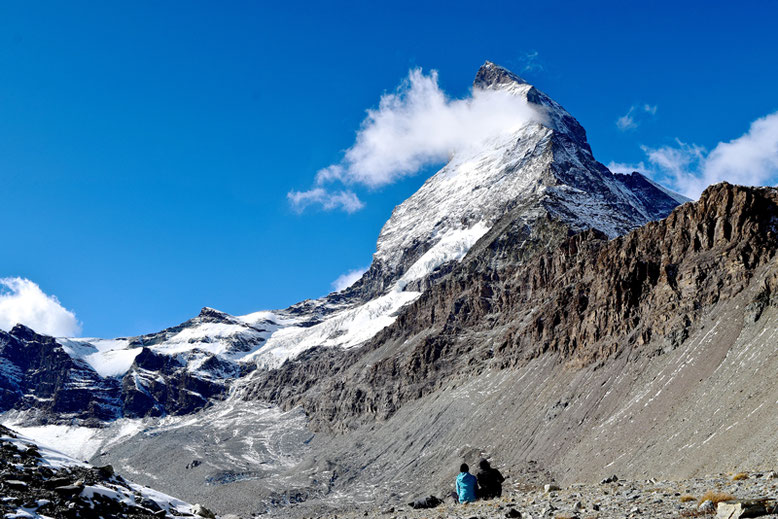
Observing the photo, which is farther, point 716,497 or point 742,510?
point 716,497

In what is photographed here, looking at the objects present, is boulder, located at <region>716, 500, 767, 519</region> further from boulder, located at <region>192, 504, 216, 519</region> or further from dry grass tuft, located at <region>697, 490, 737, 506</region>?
boulder, located at <region>192, 504, 216, 519</region>

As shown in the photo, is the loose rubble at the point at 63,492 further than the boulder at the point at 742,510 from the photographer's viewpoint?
Yes

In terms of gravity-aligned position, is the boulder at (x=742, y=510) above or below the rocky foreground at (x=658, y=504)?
below

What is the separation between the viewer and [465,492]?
108 feet

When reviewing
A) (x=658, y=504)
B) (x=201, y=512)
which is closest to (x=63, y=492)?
(x=201, y=512)

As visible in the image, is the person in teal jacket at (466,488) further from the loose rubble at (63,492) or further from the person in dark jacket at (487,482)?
the loose rubble at (63,492)

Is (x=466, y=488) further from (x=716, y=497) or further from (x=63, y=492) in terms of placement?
(x=63, y=492)

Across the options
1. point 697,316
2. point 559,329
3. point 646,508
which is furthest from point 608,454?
point 646,508

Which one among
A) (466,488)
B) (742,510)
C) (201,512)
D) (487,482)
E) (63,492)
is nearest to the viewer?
(742,510)

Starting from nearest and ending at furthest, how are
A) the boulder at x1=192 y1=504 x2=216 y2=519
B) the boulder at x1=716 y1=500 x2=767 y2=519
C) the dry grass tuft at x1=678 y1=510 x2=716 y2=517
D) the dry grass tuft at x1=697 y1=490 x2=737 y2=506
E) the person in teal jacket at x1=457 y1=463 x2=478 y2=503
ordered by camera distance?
1. the boulder at x1=716 y1=500 x2=767 y2=519
2. the dry grass tuft at x1=678 y1=510 x2=716 y2=517
3. the dry grass tuft at x1=697 y1=490 x2=737 y2=506
4. the boulder at x1=192 y1=504 x2=216 y2=519
5. the person in teal jacket at x1=457 y1=463 x2=478 y2=503

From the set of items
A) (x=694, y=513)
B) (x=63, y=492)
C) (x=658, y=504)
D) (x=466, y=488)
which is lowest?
(x=694, y=513)

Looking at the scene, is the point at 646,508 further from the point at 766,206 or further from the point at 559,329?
the point at 559,329

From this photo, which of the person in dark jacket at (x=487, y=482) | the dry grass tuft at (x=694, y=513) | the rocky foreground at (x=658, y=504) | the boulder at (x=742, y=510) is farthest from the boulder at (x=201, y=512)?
the boulder at (x=742, y=510)

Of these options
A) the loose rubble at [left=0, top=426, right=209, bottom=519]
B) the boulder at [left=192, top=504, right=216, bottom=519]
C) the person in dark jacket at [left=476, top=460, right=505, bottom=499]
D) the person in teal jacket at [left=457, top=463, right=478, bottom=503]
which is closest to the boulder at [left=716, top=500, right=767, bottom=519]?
the person in teal jacket at [left=457, top=463, right=478, bottom=503]
